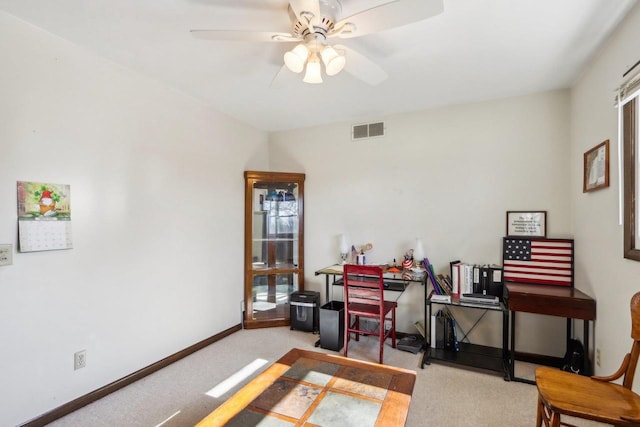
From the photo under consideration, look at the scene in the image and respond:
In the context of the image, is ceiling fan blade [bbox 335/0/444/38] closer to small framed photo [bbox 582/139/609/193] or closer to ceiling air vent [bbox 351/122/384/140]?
small framed photo [bbox 582/139/609/193]

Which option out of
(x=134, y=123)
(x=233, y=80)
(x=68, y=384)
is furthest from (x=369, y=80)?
(x=68, y=384)

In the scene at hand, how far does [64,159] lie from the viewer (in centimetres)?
210

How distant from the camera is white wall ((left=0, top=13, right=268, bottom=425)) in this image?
188 centimetres

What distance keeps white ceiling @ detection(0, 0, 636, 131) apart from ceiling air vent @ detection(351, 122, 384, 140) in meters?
0.44

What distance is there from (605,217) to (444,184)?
4.48 feet

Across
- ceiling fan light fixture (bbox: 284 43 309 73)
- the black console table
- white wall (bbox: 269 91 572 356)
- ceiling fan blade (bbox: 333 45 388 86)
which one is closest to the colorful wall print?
ceiling fan light fixture (bbox: 284 43 309 73)

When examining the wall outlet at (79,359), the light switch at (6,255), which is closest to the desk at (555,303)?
the wall outlet at (79,359)

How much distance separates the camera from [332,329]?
3.10 meters

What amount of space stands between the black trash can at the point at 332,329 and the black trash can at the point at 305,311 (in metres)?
0.39

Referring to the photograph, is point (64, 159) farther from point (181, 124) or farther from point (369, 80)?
point (369, 80)

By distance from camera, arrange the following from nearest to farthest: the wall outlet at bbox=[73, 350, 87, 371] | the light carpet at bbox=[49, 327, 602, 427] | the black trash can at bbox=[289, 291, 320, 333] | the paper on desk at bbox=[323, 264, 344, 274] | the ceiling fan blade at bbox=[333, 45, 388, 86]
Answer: the ceiling fan blade at bbox=[333, 45, 388, 86]
the light carpet at bbox=[49, 327, 602, 427]
the wall outlet at bbox=[73, 350, 87, 371]
the paper on desk at bbox=[323, 264, 344, 274]
the black trash can at bbox=[289, 291, 320, 333]

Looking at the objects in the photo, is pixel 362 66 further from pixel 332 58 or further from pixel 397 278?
pixel 397 278

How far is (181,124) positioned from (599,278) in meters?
3.68

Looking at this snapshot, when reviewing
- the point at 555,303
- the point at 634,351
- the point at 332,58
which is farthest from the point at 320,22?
the point at 555,303
